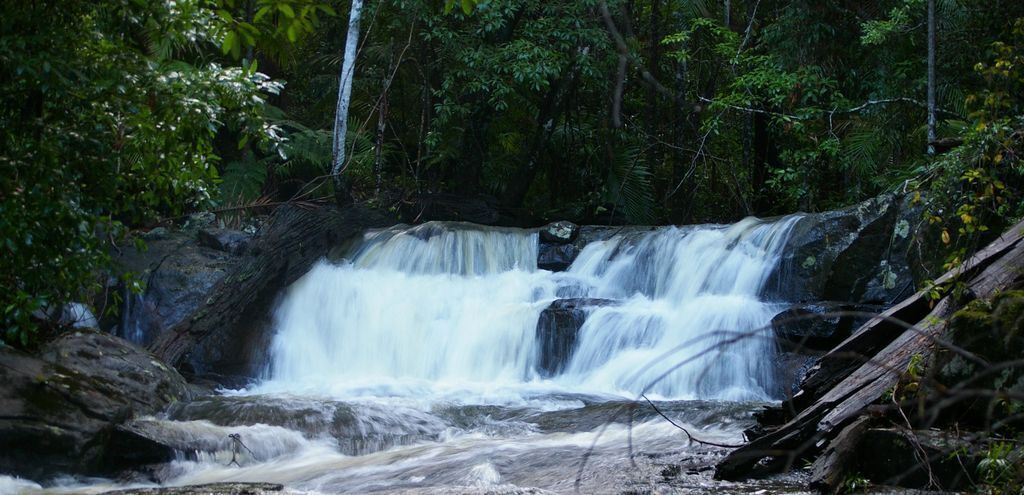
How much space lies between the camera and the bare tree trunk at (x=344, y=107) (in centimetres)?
1520

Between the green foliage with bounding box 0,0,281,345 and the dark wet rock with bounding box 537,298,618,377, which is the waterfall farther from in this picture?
the green foliage with bounding box 0,0,281,345

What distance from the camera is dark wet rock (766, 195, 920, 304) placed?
10430mm

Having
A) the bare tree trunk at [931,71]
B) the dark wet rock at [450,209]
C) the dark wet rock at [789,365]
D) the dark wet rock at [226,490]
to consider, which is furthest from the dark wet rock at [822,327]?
the dark wet rock at [450,209]

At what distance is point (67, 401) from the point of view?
748cm

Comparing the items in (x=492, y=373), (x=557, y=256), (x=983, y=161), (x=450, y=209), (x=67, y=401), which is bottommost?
(x=492, y=373)

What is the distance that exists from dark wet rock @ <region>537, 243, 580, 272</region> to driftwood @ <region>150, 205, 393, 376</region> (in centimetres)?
308

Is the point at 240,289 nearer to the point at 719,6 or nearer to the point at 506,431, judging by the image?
the point at 506,431

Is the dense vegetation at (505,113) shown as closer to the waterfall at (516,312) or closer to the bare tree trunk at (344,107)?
the bare tree trunk at (344,107)

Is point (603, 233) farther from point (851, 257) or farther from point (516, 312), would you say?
point (851, 257)

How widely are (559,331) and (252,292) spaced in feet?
14.3

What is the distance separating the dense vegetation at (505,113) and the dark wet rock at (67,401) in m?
0.41

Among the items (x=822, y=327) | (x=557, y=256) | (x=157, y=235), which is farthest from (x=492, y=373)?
(x=157, y=235)

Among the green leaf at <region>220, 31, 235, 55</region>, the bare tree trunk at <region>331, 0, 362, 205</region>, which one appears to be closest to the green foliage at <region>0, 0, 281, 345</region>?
the green leaf at <region>220, 31, 235, 55</region>

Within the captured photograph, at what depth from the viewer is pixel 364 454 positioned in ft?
26.0
